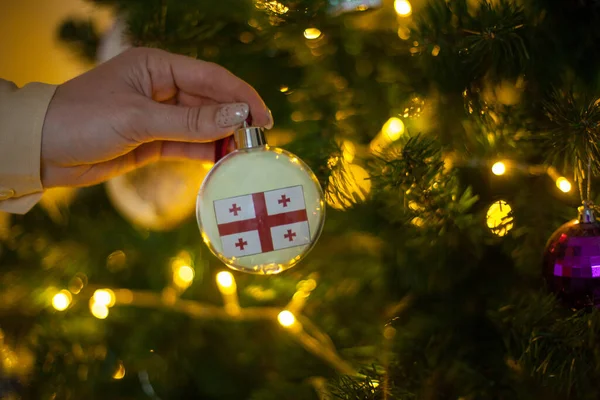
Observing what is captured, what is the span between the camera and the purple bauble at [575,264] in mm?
519

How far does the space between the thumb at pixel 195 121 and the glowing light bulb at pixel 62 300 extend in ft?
0.94

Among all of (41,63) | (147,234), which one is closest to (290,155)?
(147,234)

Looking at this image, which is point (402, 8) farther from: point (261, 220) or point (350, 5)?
point (261, 220)

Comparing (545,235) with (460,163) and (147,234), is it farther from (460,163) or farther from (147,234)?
(147,234)

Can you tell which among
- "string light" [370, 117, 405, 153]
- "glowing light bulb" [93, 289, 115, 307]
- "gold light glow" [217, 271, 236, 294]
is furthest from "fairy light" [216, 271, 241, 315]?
Answer: "string light" [370, 117, 405, 153]

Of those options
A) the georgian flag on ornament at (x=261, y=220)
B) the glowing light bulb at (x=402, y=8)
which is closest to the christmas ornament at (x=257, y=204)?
the georgian flag on ornament at (x=261, y=220)

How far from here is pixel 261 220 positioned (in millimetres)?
570

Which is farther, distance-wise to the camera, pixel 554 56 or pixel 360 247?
pixel 360 247

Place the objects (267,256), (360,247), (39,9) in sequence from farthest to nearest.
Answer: (39,9)
(360,247)
(267,256)

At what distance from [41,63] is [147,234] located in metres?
0.54

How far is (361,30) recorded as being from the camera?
25.5 inches

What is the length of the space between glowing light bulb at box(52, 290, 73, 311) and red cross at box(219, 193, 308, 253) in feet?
1.06

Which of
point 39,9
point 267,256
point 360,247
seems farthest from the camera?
point 39,9

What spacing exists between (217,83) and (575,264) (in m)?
0.41
